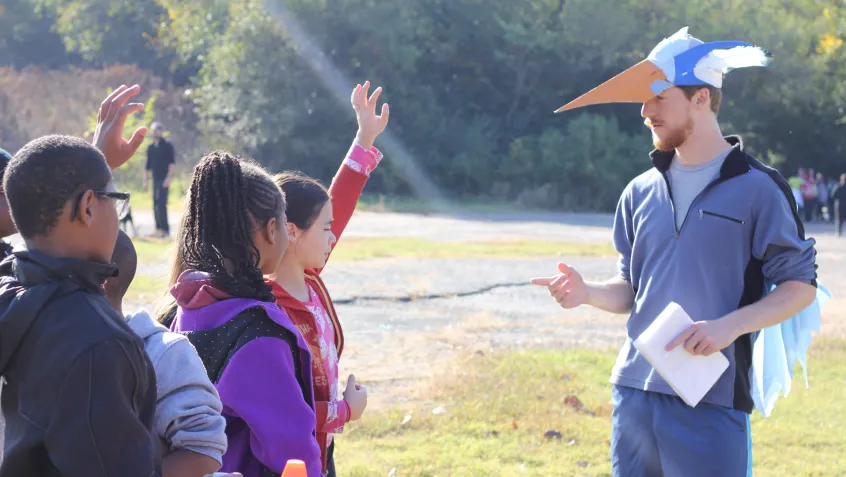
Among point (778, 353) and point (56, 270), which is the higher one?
point (56, 270)

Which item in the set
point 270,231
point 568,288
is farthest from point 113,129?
point 568,288

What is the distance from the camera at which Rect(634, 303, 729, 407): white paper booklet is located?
3.45 meters

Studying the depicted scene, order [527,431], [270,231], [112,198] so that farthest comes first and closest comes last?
[527,431]
[270,231]
[112,198]

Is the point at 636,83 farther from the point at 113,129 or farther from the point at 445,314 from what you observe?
the point at 445,314

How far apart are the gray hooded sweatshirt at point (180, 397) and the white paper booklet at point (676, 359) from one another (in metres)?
1.67

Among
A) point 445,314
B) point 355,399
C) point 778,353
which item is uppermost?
point 778,353

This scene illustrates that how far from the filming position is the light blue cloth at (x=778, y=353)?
3.69 m

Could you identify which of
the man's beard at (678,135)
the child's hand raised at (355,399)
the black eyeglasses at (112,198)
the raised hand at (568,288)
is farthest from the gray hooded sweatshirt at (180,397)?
the man's beard at (678,135)

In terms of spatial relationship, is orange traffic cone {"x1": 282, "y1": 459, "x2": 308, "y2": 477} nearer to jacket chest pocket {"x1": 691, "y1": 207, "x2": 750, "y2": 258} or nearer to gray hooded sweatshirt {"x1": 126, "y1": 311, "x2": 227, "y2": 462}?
A: gray hooded sweatshirt {"x1": 126, "y1": 311, "x2": 227, "y2": 462}

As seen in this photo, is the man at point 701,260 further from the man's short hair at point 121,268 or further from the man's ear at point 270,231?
the man's short hair at point 121,268

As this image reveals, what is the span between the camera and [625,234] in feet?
13.1

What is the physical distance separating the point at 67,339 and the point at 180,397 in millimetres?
375

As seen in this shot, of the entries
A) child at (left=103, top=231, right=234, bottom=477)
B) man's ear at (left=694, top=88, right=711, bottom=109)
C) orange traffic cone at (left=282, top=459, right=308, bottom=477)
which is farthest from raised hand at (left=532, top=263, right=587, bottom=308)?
orange traffic cone at (left=282, top=459, right=308, bottom=477)

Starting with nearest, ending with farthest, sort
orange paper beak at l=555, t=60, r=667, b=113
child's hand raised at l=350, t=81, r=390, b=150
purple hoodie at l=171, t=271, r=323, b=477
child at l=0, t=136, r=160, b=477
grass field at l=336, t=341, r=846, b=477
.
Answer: child at l=0, t=136, r=160, b=477 → purple hoodie at l=171, t=271, r=323, b=477 → orange paper beak at l=555, t=60, r=667, b=113 → child's hand raised at l=350, t=81, r=390, b=150 → grass field at l=336, t=341, r=846, b=477
